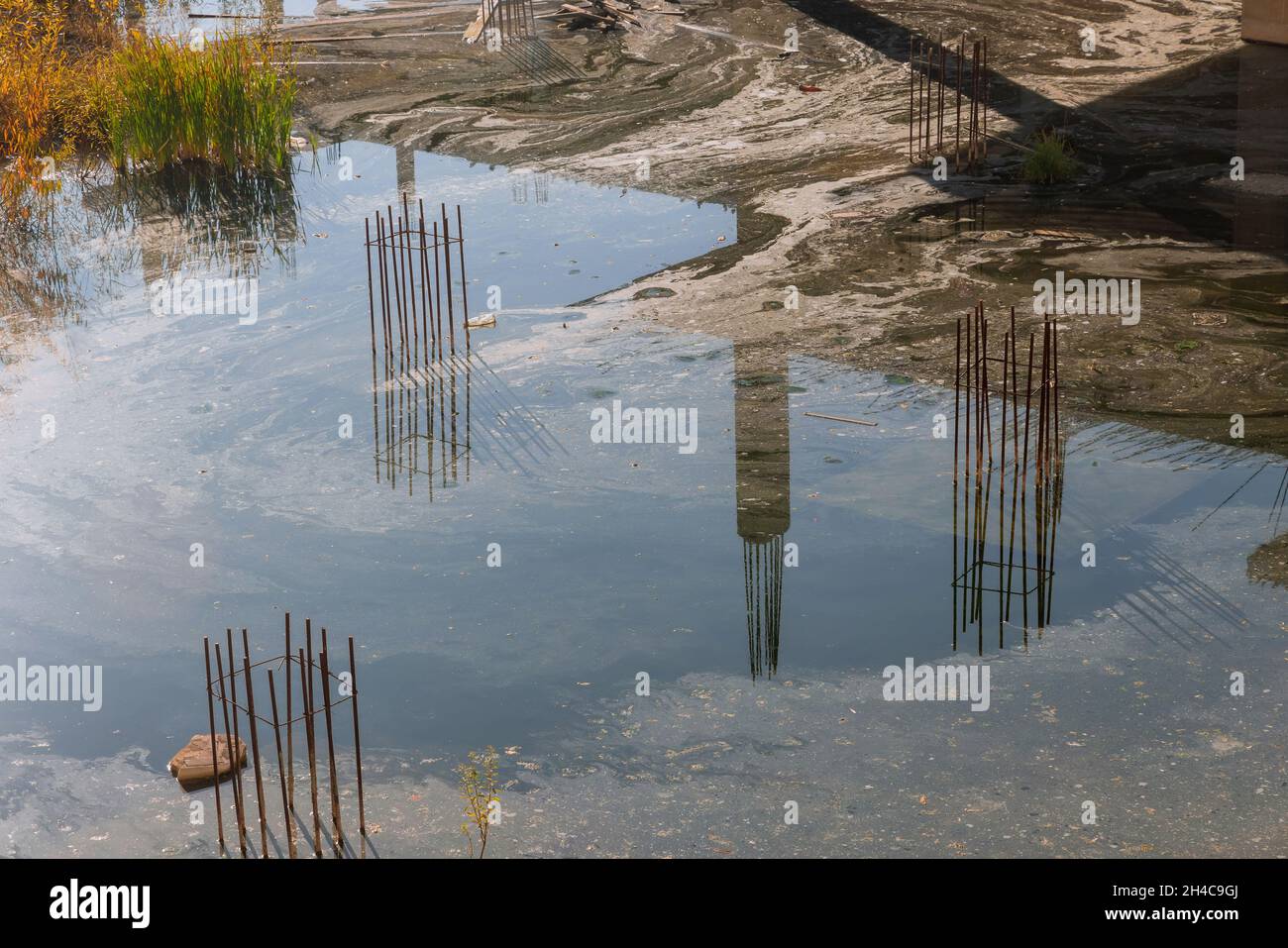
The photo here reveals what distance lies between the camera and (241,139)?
14492 mm

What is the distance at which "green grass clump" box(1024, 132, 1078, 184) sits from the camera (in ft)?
42.5

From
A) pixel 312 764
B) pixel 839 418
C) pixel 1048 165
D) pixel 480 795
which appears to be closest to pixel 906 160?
pixel 1048 165

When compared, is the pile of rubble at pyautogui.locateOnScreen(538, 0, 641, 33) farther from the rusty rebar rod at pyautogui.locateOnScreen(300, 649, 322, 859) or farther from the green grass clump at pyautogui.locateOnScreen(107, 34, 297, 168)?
the rusty rebar rod at pyautogui.locateOnScreen(300, 649, 322, 859)

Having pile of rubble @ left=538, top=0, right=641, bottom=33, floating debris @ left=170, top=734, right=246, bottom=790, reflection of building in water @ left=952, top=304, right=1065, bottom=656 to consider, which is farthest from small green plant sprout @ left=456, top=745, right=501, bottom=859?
pile of rubble @ left=538, top=0, right=641, bottom=33

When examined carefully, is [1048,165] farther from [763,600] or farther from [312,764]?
[312,764]

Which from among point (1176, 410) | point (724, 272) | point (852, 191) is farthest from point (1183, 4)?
point (1176, 410)

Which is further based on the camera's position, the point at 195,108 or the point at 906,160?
the point at 195,108

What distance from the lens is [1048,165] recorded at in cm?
1295

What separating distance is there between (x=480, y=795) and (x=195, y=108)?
10400mm

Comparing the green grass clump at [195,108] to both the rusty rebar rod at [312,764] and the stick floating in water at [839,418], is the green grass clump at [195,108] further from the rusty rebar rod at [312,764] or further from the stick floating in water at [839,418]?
the rusty rebar rod at [312,764]

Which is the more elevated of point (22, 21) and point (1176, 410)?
point (22, 21)

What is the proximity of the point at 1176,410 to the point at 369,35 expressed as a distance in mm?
13606

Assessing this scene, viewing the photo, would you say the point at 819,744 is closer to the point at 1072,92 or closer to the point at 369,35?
the point at 1072,92

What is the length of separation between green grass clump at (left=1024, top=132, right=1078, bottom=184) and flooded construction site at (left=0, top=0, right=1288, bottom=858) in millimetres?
34
